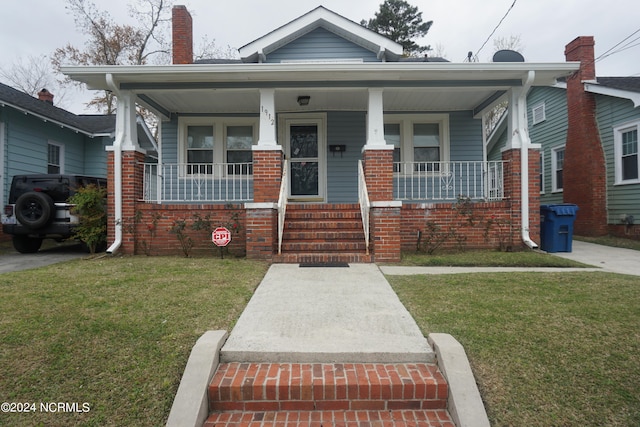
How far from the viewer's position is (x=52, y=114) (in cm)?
1123

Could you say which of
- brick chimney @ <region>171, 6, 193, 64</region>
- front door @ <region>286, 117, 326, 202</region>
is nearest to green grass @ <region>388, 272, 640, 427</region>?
front door @ <region>286, 117, 326, 202</region>

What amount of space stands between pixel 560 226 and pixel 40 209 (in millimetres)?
10387

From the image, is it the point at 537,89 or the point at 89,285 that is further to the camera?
the point at 537,89

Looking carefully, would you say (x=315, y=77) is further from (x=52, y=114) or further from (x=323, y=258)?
(x=52, y=114)

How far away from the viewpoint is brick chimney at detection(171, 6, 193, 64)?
30.9ft

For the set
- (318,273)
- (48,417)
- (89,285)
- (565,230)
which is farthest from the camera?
(565,230)

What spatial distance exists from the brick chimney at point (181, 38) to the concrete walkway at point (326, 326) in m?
7.44

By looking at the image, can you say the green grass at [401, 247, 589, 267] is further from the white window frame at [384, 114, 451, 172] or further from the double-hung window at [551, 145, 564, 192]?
the double-hung window at [551, 145, 564, 192]

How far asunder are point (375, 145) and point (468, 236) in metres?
2.56

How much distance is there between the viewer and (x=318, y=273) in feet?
17.1

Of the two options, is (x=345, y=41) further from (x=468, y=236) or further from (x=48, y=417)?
(x=48, y=417)

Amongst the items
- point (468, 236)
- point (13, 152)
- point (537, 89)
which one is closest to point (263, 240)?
point (468, 236)

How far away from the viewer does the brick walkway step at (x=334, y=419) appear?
7.43 feet

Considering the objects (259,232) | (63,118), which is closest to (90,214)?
(259,232)
